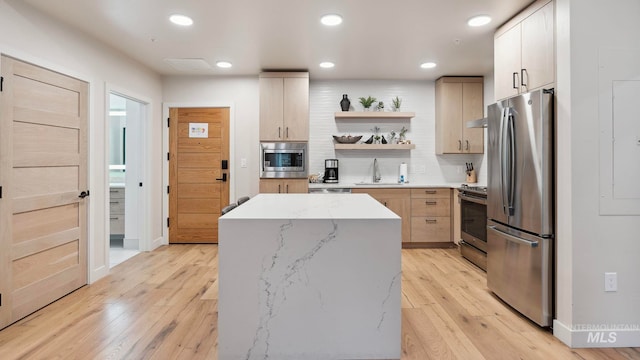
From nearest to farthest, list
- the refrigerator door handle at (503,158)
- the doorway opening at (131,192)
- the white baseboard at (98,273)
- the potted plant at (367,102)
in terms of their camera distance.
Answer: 1. the refrigerator door handle at (503,158)
2. the white baseboard at (98,273)
3. the doorway opening at (131,192)
4. the potted plant at (367,102)

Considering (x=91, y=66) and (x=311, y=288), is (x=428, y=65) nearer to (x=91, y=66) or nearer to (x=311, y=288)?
(x=311, y=288)

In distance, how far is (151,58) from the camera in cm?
416

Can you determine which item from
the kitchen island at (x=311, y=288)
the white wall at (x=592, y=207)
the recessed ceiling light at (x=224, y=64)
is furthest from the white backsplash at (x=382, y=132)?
the kitchen island at (x=311, y=288)

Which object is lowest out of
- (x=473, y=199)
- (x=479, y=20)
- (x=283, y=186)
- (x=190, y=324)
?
(x=190, y=324)

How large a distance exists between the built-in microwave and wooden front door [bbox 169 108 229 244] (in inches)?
25.4

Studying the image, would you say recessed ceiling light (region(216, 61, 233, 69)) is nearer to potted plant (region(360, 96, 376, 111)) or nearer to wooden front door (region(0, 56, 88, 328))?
wooden front door (region(0, 56, 88, 328))

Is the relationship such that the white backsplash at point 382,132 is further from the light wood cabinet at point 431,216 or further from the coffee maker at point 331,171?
the light wood cabinet at point 431,216

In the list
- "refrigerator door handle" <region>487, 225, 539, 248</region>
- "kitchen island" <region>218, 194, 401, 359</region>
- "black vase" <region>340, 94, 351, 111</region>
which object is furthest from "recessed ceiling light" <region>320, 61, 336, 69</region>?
"kitchen island" <region>218, 194, 401, 359</region>

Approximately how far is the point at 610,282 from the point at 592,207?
48 centimetres

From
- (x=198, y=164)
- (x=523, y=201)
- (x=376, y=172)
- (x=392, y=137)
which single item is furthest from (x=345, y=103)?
(x=523, y=201)

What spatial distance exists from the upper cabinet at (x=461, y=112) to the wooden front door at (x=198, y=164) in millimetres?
3059

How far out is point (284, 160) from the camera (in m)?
4.70

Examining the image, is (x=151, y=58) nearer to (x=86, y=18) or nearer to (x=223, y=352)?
(x=86, y=18)

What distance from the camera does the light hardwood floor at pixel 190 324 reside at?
6.97 ft
